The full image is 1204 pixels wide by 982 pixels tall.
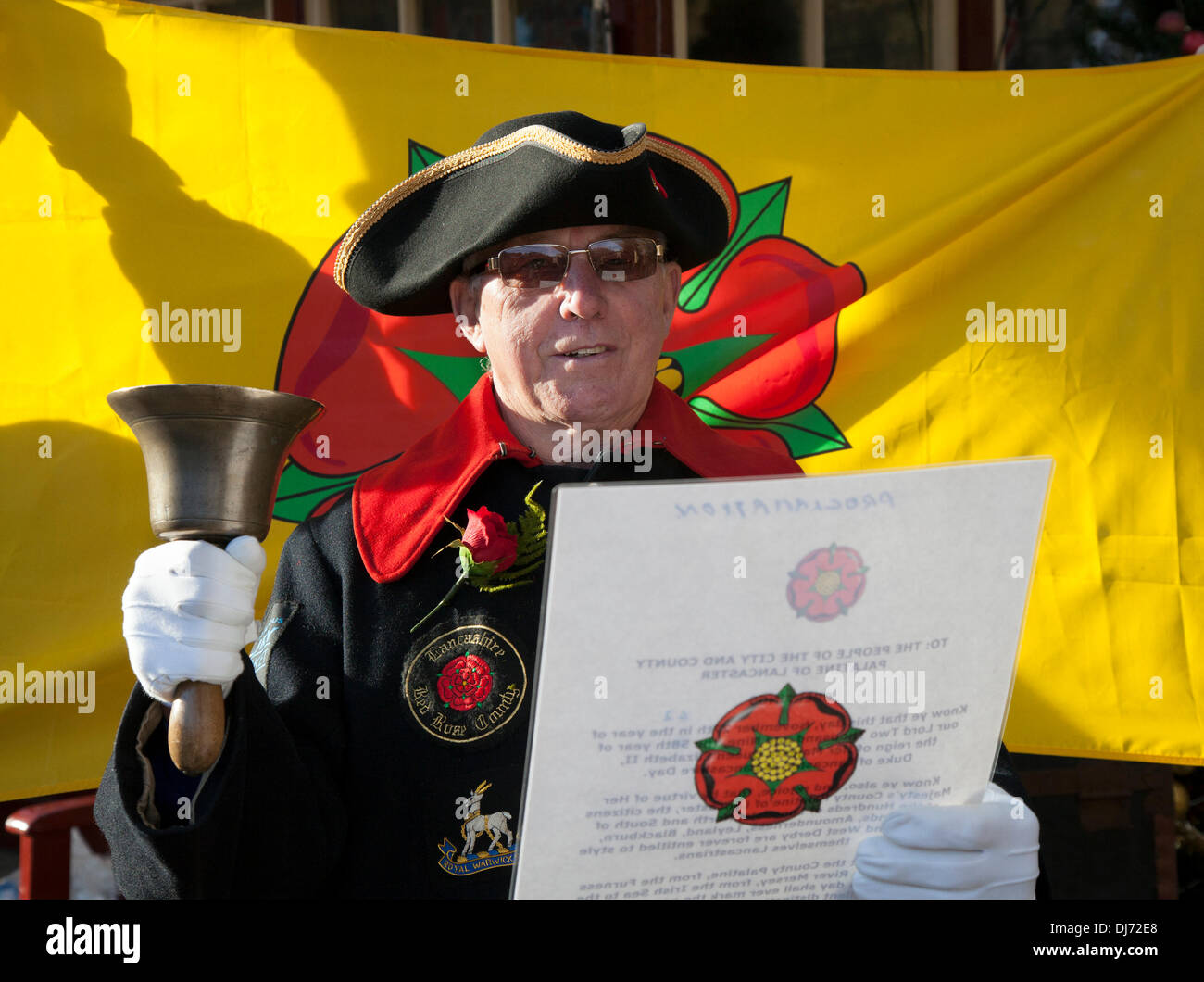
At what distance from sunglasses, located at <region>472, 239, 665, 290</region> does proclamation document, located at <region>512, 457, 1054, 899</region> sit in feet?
2.57

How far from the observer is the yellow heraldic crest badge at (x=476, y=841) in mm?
2010

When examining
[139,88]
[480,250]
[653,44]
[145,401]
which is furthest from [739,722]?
[653,44]

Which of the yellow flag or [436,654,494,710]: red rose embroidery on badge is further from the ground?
Result: the yellow flag

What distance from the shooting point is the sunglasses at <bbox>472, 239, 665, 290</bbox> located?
2090 millimetres

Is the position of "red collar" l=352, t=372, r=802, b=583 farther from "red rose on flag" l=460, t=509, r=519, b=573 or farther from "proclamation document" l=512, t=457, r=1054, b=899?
"proclamation document" l=512, t=457, r=1054, b=899

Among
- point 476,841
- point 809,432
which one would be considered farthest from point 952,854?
point 809,432

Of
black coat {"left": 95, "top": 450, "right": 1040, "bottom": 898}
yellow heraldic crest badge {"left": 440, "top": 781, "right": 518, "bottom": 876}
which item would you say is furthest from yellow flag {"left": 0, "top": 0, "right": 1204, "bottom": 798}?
yellow heraldic crest badge {"left": 440, "top": 781, "right": 518, "bottom": 876}

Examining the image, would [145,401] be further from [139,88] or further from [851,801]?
[139,88]

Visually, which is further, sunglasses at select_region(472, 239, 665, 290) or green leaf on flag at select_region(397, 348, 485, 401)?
green leaf on flag at select_region(397, 348, 485, 401)

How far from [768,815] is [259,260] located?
238 centimetres

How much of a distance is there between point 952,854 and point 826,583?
49 centimetres

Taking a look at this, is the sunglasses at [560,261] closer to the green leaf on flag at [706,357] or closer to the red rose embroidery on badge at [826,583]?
the red rose embroidery on badge at [826,583]

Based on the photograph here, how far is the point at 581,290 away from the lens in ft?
6.81

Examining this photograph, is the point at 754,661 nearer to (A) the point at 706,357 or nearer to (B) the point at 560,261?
(B) the point at 560,261
